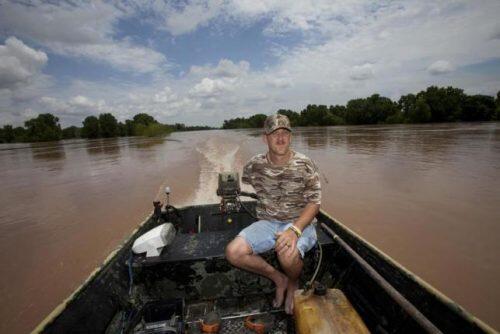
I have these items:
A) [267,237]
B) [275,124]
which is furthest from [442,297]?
[275,124]

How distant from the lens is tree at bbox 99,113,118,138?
7856 cm

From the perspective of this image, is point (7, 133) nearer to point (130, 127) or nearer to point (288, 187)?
point (130, 127)

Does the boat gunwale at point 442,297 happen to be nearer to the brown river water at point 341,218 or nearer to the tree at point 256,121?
the brown river water at point 341,218

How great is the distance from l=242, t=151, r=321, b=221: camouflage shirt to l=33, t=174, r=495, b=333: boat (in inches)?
17.9

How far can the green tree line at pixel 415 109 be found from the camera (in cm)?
5591

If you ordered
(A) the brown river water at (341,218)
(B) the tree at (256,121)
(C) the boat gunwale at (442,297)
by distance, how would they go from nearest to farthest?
(C) the boat gunwale at (442,297), (A) the brown river water at (341,218), (B) the tree at (256,121)

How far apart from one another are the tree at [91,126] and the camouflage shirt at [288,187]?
8641cm

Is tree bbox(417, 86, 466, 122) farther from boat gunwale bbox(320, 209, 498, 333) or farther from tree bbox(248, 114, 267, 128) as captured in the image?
boat gunwale bbox(320, 209, 498, 333)

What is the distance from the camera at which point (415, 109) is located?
60031mm

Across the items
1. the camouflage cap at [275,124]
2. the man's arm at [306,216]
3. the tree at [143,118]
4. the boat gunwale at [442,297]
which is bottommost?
the boat gunwale at [442,297]

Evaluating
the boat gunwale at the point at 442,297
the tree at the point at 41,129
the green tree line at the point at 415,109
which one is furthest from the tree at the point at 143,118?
the boat gunwale at the point at 442,297

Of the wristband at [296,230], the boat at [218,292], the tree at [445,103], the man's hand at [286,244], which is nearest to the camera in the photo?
the boat at [218,292]

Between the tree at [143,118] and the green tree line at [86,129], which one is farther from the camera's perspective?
the tree at [143,118]

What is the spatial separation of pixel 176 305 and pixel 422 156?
15587 millimetres
